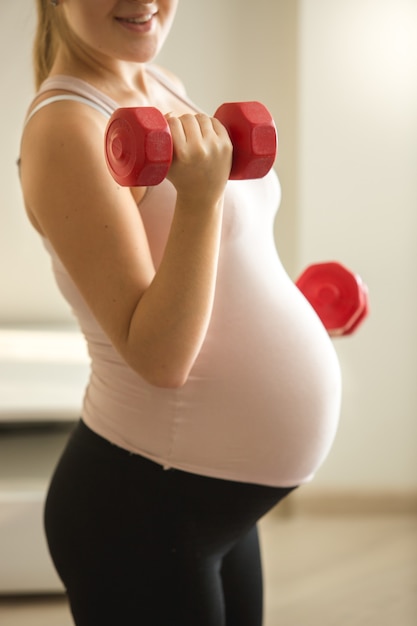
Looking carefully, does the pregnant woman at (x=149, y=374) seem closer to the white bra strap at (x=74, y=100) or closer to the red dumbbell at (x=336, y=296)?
the white bra strap at (x=74, y=100)

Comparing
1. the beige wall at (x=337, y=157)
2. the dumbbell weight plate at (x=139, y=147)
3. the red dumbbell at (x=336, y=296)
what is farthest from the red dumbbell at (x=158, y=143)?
the beige wall at (x=337, y=157)

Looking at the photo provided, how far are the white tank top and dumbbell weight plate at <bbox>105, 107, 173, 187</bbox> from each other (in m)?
0.12

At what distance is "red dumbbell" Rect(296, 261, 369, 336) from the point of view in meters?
1.28

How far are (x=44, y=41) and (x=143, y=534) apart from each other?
58cm

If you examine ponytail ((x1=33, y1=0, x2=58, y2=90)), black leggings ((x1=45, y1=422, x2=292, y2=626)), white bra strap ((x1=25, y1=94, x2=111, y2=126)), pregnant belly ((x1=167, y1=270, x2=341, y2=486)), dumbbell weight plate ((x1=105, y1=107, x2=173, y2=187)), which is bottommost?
black leggings ((x1=45, y1=422, x2=292, y2=626))

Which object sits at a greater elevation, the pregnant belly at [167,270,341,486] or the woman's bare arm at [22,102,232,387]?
the woman's bare arm at [22,102,232,387]

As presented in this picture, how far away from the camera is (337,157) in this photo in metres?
2.46

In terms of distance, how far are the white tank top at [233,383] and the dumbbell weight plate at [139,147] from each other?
0.40ft

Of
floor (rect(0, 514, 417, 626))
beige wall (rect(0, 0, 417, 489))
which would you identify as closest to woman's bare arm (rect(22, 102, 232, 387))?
floor (rect(0, 514, 417, 626))

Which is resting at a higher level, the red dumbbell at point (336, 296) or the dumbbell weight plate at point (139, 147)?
the dumbbell weight plate at point (139, 147)

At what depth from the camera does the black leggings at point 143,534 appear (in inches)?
36.5

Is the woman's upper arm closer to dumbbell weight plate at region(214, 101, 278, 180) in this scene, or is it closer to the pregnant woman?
the pregnant woman

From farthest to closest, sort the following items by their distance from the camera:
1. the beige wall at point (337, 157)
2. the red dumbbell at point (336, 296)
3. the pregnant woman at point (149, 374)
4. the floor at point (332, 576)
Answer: the beige wall at point (337, 157)
the floor at point (332, 576)
the red dumbbell at point (336, 296)
the pregnant woman at point (149, 374)

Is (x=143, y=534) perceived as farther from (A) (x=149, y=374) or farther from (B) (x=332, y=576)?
(B) (x=332, y=576)
